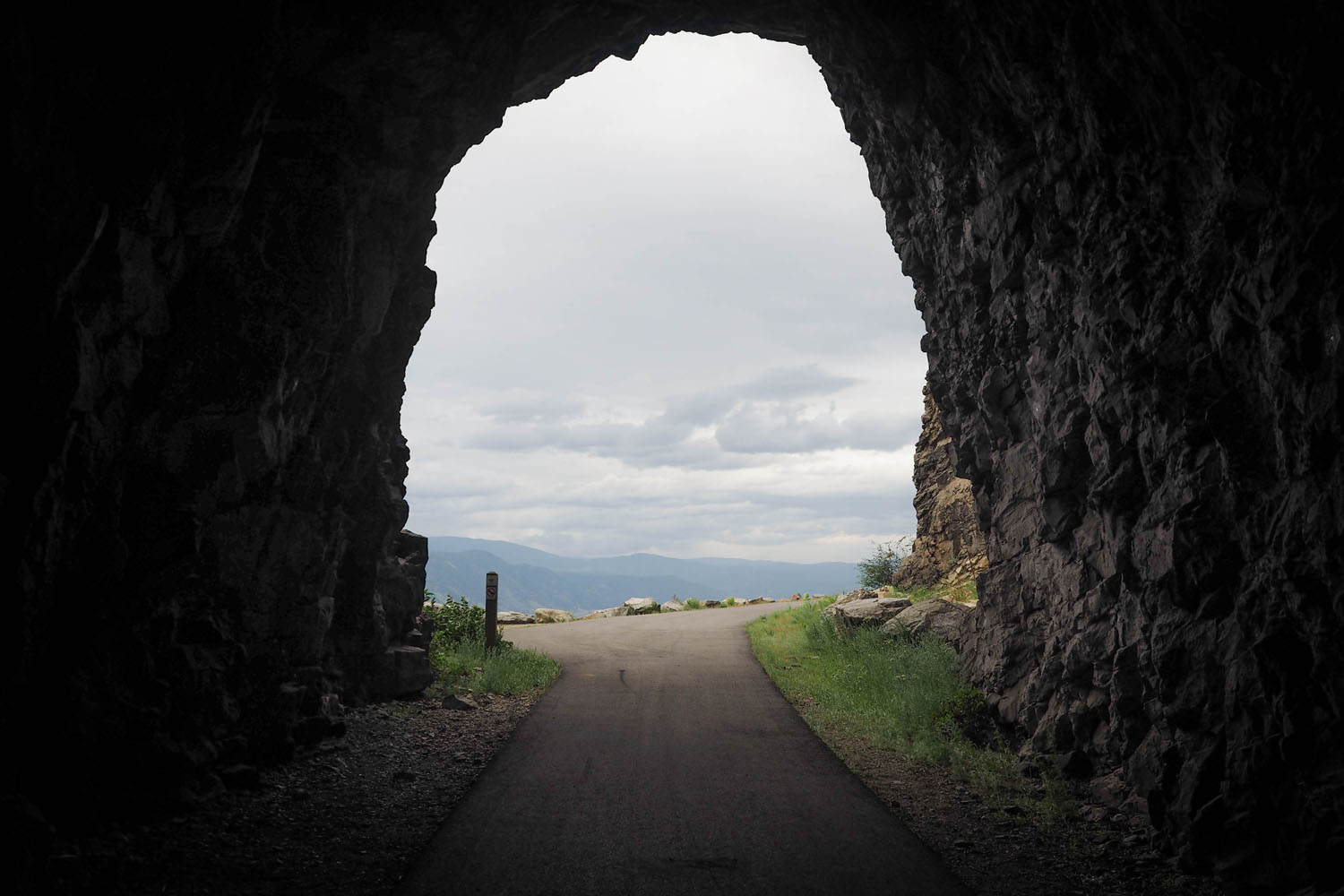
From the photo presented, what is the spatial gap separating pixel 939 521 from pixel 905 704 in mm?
13892

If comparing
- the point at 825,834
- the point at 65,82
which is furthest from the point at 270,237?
the point at 825,834

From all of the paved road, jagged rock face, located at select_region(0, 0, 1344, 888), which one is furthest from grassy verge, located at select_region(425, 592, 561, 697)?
jagged rock face, located at select_region(0, 0, 1344, 888)

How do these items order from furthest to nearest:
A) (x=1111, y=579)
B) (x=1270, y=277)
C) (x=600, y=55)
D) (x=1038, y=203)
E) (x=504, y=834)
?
1. (x=600, y=55)
2. (x=1038, y=203)
3. (x=1111, y=579)
4. (x=504, y=834)
5. (x=1270, y=277)

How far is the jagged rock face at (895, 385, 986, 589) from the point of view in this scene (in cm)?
2359

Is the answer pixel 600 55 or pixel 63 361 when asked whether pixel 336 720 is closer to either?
pixel 63 361

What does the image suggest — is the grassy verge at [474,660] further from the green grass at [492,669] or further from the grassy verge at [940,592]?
the grassy verge at [940,592]

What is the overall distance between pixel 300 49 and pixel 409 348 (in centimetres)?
569

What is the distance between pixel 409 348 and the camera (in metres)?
14.3

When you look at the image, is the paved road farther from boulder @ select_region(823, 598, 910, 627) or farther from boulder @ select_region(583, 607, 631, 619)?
boulder @ select_region(583, 607, 631, 619)

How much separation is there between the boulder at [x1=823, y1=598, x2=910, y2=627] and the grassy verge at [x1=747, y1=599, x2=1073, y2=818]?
41 cm

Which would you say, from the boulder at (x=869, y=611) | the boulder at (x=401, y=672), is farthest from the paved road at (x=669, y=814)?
the boulder at (x=869, y=611)

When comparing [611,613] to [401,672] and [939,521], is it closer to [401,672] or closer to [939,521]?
[939,521]

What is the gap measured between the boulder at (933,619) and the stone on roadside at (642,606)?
55.4 ft

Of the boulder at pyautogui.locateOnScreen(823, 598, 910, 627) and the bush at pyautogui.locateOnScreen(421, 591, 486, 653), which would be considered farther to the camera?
the boulder at pyautogui.locateOnScreen(823, 598, 910, 627)
